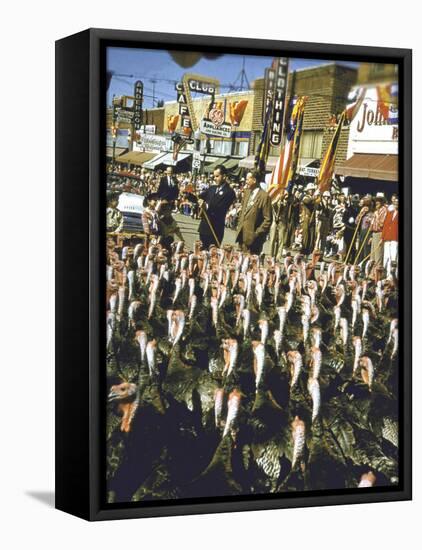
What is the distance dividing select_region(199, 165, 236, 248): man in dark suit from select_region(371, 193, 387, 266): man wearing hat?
3.13 feet

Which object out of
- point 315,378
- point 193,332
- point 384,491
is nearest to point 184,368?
point 193,332

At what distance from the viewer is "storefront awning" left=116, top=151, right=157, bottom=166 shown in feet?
31.1

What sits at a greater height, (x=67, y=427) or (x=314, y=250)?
(x=314, y=250)

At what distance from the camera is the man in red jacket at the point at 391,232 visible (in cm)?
1020

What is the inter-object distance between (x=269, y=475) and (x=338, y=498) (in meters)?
0.48

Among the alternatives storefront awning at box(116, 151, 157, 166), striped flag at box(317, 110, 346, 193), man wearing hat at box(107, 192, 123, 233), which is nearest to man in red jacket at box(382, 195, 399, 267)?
striped flag at box(317, 110, 346, 193)

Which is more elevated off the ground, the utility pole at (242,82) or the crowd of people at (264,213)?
the utility pole at (242,82)

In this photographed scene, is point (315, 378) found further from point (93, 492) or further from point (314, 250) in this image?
point (93, 492)

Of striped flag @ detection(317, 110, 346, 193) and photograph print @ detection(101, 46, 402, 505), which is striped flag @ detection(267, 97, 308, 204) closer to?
photograph print @ detection(101, 46, 402, 505)

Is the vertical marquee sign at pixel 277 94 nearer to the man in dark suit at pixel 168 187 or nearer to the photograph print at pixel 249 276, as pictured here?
the photograph print at pixel 249 276

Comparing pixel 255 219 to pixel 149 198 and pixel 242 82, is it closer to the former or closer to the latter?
pixel 149 198

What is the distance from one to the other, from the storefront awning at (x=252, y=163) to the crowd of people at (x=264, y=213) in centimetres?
6

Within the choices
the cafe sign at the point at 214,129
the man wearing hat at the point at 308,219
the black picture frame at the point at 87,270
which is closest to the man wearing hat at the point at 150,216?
the black picture frame at the point at 87,270

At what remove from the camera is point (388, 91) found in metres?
10.2
